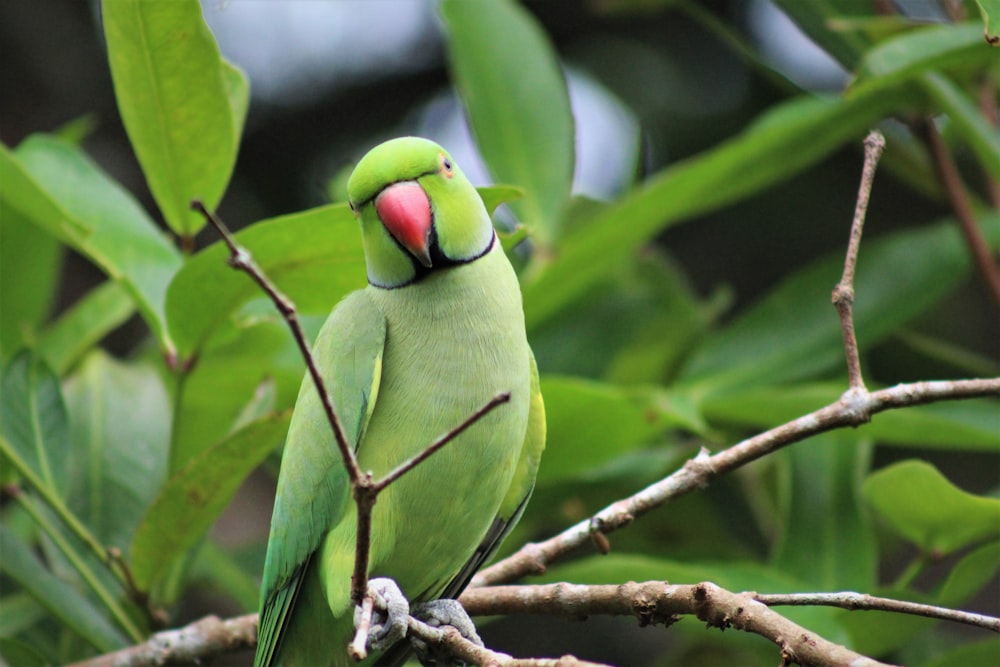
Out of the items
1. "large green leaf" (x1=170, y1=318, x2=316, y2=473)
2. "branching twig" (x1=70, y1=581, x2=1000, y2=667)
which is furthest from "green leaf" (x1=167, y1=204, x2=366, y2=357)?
"branching twig" (x1=70, y1=581, x2=1000, y2=667)

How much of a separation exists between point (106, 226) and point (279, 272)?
0.51 metres

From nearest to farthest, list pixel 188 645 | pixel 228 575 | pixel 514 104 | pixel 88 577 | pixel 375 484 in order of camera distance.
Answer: pixel 375 484 → pixel 188 645 → pixel 88 577 → pixel 228 575 → pixel 514 104

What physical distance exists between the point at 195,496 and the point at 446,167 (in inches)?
29.8

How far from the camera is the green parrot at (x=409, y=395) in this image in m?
1.60

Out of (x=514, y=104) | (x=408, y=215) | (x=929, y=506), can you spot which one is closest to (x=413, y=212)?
(x=408, y=215)

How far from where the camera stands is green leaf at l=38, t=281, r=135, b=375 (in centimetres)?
258

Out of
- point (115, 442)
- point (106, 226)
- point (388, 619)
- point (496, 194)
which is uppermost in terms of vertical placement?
point (496, 194)

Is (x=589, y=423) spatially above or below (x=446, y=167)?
below

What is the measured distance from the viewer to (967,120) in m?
2.20

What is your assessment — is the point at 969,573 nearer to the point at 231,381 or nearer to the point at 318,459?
the point at 318,459

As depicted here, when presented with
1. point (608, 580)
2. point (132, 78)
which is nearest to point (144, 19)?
point (132, 78)

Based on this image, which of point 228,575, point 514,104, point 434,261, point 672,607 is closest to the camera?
point 672,607

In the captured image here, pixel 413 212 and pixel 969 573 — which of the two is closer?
pixel 413 212

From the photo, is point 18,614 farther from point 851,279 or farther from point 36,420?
point 851,279
